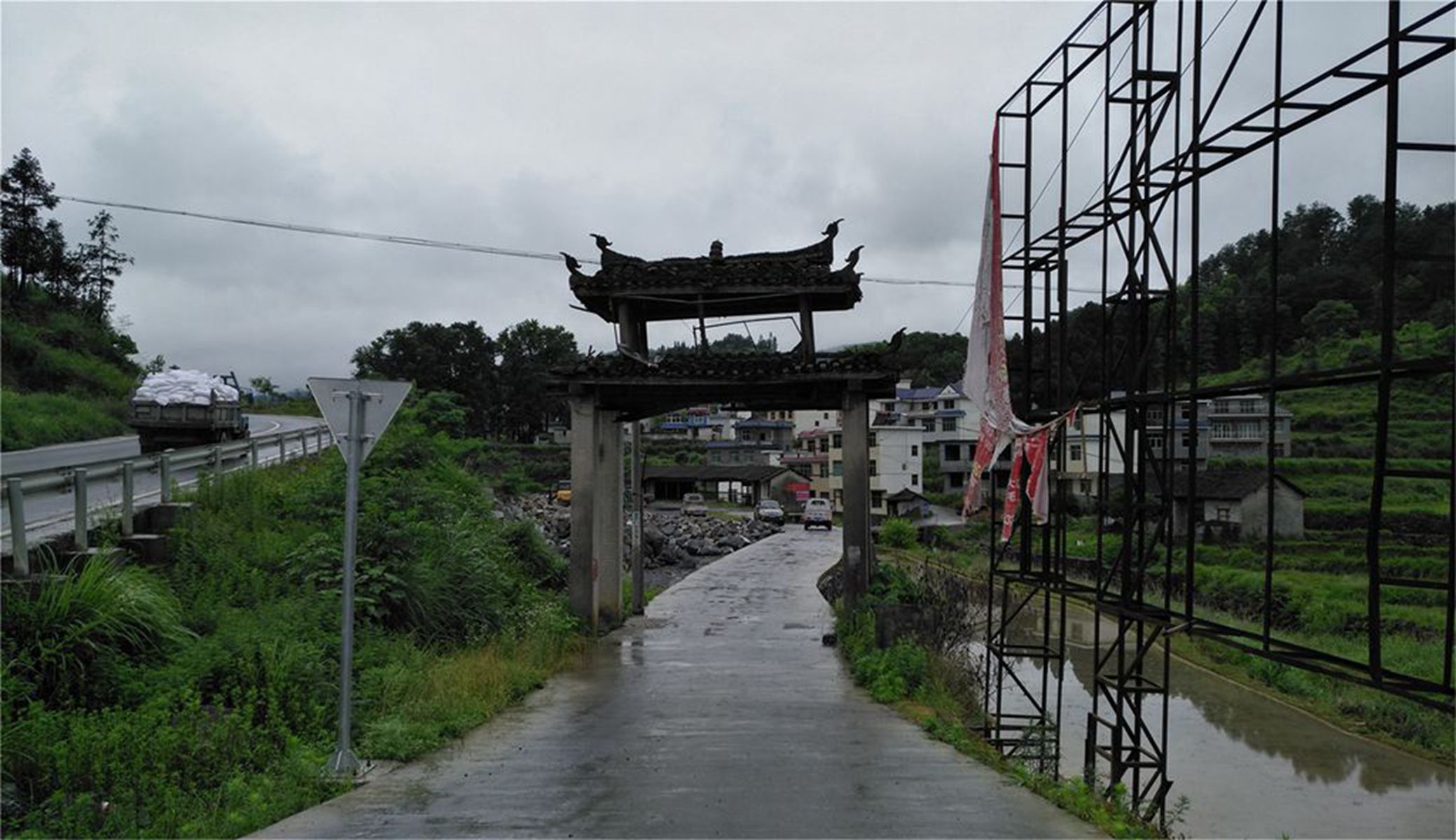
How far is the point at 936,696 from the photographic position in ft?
42.1

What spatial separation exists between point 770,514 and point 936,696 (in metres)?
47.1

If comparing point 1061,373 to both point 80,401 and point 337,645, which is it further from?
point 80,401

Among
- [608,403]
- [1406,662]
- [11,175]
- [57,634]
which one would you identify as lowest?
[1406,662]

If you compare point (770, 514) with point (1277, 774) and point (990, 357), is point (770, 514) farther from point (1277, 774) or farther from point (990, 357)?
point (990, 357)

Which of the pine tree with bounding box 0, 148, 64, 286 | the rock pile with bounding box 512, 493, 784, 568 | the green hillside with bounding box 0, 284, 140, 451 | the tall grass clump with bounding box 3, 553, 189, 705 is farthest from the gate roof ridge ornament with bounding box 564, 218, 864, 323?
the pine tree with bounding box 0, 148, 64, 286

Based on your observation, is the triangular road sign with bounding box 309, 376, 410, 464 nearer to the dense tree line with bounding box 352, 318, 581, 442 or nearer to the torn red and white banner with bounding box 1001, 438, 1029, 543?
the torn red and white banner with bounding box 1001, 438, 1029, 543

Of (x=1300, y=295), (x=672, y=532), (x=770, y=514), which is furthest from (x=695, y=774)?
(x=770, y=514)

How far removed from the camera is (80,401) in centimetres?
3703

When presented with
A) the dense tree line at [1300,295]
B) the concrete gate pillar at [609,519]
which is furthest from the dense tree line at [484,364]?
the concrete gate pillar at [609,519]

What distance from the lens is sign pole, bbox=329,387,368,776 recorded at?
26.0 feet

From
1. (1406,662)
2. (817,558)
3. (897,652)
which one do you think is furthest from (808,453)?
(897,652)

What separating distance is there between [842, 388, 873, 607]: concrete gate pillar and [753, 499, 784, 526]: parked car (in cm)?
4155

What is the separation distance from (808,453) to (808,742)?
70332 millimetres

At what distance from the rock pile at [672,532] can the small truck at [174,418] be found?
8568 mm
